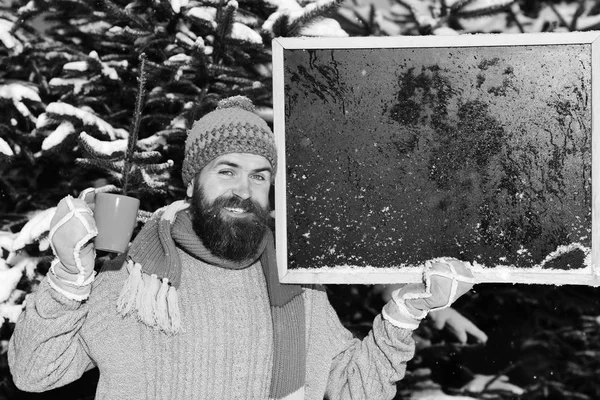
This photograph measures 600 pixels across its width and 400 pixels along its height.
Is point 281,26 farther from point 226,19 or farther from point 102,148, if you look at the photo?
point 102,148

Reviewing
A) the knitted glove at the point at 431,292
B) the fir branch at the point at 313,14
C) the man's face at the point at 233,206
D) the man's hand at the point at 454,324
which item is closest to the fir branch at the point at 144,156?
the man's face at the point at 233,206

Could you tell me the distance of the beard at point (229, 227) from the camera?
2.39m

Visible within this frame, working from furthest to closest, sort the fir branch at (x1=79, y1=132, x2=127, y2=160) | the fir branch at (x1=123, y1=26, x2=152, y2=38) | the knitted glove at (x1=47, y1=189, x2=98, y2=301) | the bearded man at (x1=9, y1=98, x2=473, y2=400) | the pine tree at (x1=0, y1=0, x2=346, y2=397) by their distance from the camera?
1. the fir branch at (x1=123, y1=26, x2=152, y2=38)
2. the pine tree at (x1=0, y1=0, x2=346, y2=397)
3. the fir branch at (x1=79, y1=132, x2=127, y2=160)
4. the bearded man at (x1=9, y1=98, x2=473, y2=400)
5. the knitted glove at (x1=47, y1=189, x2=98, y2=301)

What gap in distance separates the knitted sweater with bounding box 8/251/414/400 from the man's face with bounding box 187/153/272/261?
0.13 meters

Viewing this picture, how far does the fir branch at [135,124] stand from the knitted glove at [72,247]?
24.3 inches

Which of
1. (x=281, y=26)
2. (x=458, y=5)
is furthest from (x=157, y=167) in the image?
(x=458, y=5)

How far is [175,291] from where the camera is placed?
7.65ft

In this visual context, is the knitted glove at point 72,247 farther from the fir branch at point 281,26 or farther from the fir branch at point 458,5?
the fir branch at point 458,5

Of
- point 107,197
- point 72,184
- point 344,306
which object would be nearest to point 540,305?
point 344,306

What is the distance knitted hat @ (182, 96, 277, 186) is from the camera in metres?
2.42

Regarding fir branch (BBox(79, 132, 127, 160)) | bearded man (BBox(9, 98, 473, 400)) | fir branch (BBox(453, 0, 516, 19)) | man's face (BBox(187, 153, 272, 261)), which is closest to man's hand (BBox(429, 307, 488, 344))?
bearded man (BBox(9, 98, 473, 400))

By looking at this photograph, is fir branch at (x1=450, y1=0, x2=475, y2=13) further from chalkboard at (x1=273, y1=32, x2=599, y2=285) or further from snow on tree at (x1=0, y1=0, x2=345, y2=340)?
chalkboard at (x1=273, y1=32, x2=599, y2=285)

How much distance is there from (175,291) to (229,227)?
28cm

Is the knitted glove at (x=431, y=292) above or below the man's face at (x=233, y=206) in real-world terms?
below
